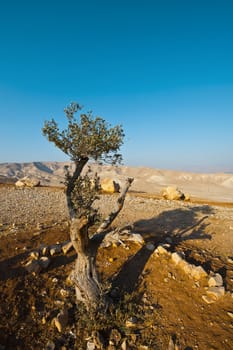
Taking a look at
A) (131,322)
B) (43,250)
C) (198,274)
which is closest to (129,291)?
(131,322)

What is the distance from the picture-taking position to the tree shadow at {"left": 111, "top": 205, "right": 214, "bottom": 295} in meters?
7.21

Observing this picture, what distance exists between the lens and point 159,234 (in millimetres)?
11648

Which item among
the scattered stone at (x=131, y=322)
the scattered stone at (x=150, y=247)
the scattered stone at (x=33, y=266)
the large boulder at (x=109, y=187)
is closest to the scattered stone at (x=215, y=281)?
the scattered stone at (x=150, y=247)

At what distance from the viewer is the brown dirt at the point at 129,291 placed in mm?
5172

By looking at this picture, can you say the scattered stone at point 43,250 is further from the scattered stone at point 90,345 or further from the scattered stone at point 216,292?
the scattered stone at point 216,292

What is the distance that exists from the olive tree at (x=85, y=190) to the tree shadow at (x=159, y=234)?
49.3 inches

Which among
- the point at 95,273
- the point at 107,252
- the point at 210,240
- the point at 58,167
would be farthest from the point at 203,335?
the point at 58,167

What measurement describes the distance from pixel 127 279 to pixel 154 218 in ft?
28.8

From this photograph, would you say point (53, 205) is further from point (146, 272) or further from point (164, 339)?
point (164, 339)

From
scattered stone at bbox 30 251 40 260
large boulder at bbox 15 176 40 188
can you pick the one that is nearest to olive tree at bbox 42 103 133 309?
scattered stone at bbox 30 251 40 260

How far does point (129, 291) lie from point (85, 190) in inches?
149

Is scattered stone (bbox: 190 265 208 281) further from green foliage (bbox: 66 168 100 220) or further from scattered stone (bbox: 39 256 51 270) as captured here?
scattered stone (bbox: 39 256 51 270)

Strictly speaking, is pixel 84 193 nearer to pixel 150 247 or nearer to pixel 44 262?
pixel 44 262

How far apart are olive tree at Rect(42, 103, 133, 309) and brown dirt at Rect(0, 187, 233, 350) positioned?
817 millimetres
